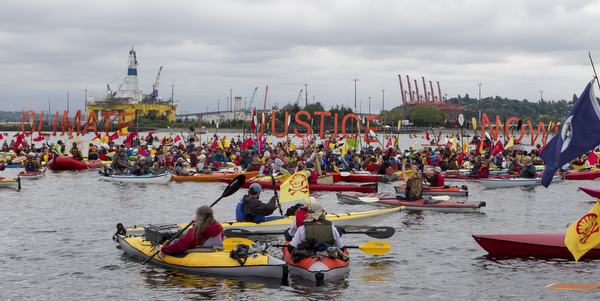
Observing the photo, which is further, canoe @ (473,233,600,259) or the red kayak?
the red kayak

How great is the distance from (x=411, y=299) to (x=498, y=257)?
3633 mm

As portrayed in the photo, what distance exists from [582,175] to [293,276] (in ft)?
75.6

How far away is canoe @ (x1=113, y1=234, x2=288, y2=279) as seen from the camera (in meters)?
9.73

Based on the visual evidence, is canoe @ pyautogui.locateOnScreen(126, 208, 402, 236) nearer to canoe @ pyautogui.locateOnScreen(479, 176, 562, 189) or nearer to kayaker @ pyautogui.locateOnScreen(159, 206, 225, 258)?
kayaker @ pyautogui.locateOnScreen(159, 206, 225, 258)

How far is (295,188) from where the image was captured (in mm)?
13539

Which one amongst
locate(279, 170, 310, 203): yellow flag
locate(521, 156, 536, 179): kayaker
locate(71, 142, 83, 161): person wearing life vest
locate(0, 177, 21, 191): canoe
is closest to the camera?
locate(279, 170, 310, 203): yellow flag

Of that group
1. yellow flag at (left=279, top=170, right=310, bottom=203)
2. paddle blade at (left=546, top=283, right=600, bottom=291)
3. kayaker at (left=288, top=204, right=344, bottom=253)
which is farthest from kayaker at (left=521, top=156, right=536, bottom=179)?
kayaker at (left=288, top=204, right=344, bottom=253)

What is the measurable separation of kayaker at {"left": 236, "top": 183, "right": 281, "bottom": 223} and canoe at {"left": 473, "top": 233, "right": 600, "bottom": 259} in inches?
188

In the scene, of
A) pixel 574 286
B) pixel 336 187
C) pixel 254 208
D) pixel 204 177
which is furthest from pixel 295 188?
pixel 204 177

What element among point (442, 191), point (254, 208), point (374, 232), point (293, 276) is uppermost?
point (254, 208)

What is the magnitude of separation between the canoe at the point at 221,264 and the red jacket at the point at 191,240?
11 centimetres

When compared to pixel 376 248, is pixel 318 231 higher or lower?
higher

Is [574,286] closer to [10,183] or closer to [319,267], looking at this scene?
[319,267]

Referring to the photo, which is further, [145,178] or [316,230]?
[145,178]
